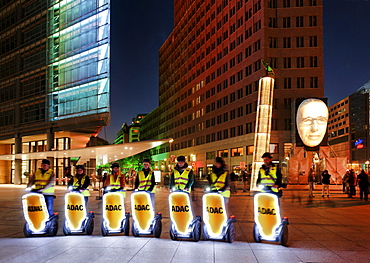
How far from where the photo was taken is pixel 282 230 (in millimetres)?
8789

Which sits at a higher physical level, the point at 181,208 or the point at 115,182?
the point at 115,182

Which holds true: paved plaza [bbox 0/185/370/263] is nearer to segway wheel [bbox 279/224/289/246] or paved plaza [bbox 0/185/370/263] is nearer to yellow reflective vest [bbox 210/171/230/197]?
segway wheel [bbox 279/224/289/246]

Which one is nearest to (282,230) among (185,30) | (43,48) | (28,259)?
A: (28,259)

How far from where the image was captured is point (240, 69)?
66.2m

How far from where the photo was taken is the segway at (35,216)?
995 cm

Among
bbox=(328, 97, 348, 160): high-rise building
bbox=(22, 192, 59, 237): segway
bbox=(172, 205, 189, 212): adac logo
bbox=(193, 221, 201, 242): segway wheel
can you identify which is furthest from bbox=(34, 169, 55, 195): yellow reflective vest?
bbox=(328, 97, 348, 160): high-rise building

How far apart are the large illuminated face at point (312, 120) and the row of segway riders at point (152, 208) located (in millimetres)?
36233

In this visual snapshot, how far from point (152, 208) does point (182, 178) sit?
3.65ft

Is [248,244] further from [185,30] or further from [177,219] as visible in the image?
[185,30]

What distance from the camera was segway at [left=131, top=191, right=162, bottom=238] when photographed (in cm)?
960

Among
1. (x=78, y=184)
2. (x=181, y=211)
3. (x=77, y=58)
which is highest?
(x=77, y=58)

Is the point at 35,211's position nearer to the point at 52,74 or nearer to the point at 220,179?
the point at 220,179

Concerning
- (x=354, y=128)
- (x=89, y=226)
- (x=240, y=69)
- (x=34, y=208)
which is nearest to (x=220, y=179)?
(x=89, y=226)

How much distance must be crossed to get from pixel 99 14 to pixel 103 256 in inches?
1692
